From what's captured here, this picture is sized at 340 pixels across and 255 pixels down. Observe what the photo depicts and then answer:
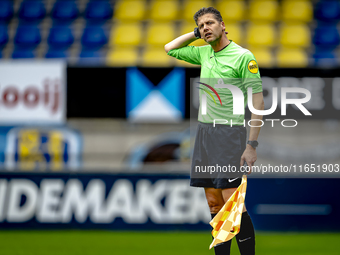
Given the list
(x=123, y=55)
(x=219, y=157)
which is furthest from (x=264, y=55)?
(x=219, y=157)

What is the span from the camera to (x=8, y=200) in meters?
5.36

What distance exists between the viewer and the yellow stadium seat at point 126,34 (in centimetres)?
758

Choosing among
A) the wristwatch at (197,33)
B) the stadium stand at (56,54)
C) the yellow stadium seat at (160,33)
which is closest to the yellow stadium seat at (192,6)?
the yellow stadium seat at (160,33)

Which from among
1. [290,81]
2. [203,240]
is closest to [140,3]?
[290,81]

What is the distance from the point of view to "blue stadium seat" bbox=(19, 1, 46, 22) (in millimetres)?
8023

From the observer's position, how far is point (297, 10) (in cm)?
789

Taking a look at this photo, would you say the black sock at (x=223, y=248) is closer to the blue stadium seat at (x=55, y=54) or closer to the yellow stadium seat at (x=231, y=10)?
the blue stadium seat at (x=55, y=54)

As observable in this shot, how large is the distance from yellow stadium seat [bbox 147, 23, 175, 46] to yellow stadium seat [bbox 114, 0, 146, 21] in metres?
0.39

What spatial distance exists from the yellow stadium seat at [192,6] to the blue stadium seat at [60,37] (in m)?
1.98

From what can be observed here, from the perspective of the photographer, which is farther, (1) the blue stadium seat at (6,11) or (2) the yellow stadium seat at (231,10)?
(1) the blue stadium seat at (6,11)

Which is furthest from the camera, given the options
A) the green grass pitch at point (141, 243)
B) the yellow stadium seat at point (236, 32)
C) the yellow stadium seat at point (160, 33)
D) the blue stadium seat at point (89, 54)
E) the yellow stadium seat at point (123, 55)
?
the yellow stadium seat at point (160, 33)

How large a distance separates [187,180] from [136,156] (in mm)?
1087

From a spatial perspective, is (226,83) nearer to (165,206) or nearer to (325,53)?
(165,206)

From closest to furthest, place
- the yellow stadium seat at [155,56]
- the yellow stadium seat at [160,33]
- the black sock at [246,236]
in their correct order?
the black sock at [246,236] < the yellow stadium seat at [155,56] < the yellow stadium seat at [160,33]
